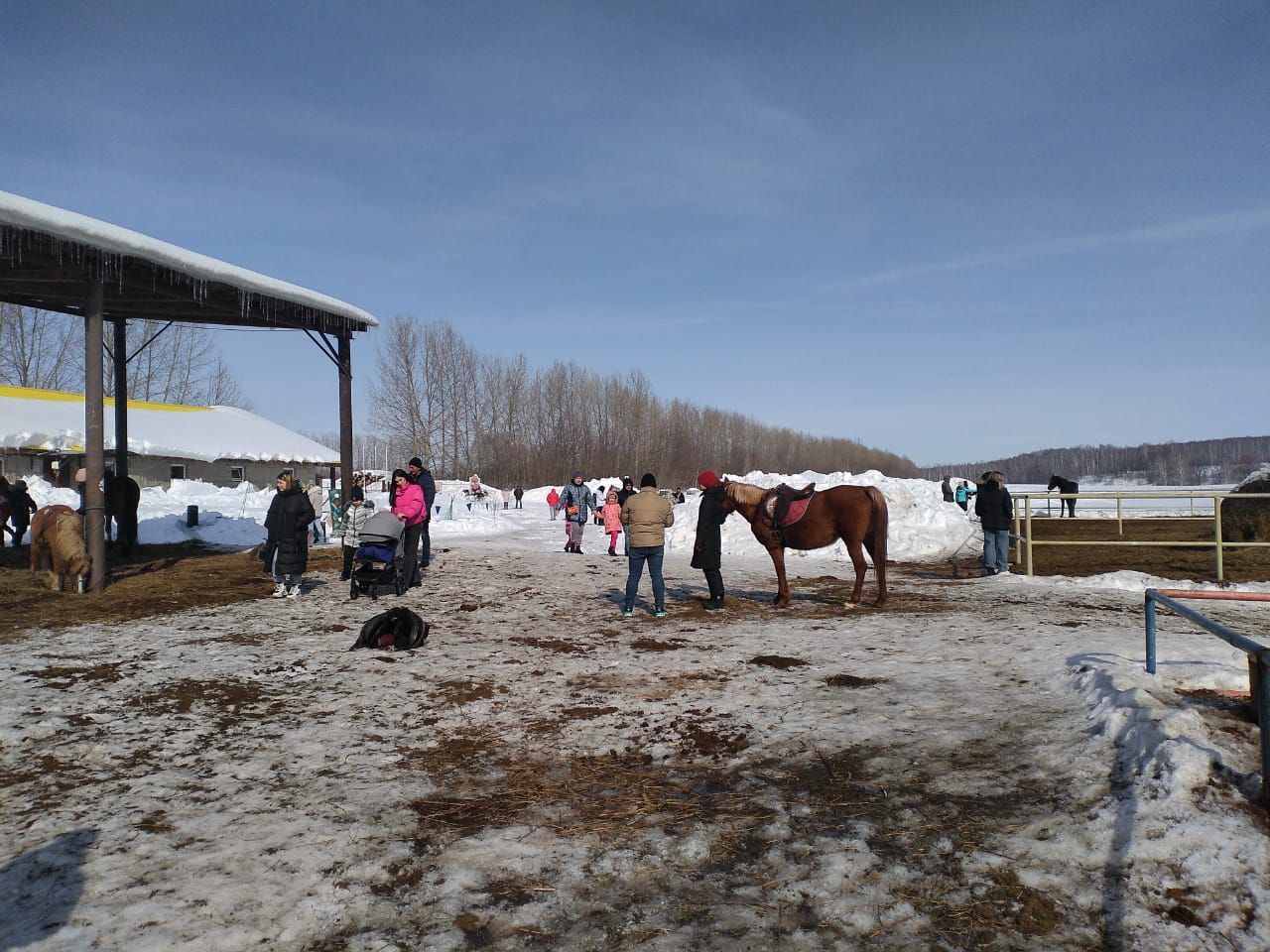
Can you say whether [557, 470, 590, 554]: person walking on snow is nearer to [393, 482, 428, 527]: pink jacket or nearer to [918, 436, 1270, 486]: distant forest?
[393, 482, 428, 527]: pink jacket

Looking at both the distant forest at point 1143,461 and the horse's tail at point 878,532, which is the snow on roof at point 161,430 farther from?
the distant forest at point 1143,461

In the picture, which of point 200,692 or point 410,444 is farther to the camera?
point 410,444

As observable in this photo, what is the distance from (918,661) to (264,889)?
5109mm

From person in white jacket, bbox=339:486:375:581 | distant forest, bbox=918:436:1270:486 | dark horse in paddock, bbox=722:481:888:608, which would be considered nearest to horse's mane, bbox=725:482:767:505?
dark horse in paddock, bbox=722:481:888:608

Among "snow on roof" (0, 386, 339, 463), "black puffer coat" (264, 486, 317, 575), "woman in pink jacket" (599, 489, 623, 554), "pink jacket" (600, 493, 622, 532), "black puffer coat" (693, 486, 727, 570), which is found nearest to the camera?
"black puffer coat" (693, 486, 727, 570)

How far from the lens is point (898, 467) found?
133 metres

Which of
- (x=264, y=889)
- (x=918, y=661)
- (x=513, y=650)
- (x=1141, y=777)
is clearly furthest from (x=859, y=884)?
(x=513, y=650)

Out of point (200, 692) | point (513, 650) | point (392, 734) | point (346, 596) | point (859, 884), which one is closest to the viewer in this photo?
point (859, 884)

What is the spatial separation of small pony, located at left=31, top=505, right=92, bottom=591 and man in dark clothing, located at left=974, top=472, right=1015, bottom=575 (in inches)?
515

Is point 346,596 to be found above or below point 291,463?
below

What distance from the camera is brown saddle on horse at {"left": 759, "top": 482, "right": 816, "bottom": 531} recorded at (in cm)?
973

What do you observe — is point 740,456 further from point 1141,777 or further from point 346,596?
point 1141,777

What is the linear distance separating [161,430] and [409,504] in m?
33.3

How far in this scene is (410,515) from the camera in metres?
10.7
